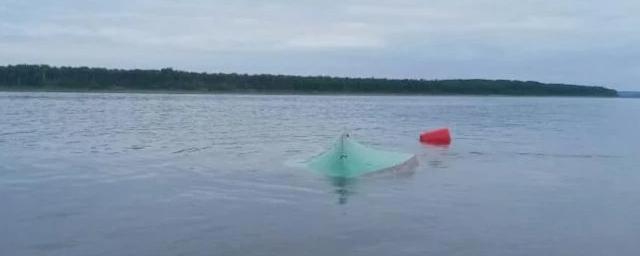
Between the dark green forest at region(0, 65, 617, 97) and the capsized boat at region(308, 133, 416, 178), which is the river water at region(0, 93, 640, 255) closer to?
the capsized boat at region(308, 133, 416, 178)

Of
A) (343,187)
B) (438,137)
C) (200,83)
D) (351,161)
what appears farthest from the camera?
(200,83)

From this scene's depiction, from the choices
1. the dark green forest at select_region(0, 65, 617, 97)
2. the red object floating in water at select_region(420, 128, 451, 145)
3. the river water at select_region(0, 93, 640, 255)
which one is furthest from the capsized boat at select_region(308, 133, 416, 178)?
the dark green forest at select_region(0, 65, 617, 97)

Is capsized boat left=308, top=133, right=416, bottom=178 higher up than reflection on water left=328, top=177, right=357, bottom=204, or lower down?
higher up

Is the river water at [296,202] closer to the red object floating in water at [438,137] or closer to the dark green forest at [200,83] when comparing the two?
the red object floating in water at [438,137]

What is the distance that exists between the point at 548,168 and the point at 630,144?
1028 centimetres

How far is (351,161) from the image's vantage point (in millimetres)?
17484

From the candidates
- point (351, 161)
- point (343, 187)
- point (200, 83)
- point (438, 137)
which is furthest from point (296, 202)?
point (200, 83)

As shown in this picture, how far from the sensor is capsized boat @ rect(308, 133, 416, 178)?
17109mm

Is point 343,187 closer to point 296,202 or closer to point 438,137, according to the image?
point 296,202

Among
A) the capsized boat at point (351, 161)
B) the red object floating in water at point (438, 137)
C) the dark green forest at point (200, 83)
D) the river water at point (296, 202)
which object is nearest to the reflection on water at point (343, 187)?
the river water at point (296, 202)

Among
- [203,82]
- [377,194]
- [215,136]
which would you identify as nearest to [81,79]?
[203,82]

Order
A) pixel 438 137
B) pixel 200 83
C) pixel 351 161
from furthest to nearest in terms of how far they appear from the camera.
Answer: pixel 200 83
pixel 438 137
pixel 351 161

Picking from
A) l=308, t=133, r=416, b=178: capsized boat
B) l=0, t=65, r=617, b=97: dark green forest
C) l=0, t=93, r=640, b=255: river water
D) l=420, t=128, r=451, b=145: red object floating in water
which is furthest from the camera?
l=0, t=65, r=617, b=97: dark green forest

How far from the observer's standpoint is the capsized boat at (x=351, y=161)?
17.1 m
